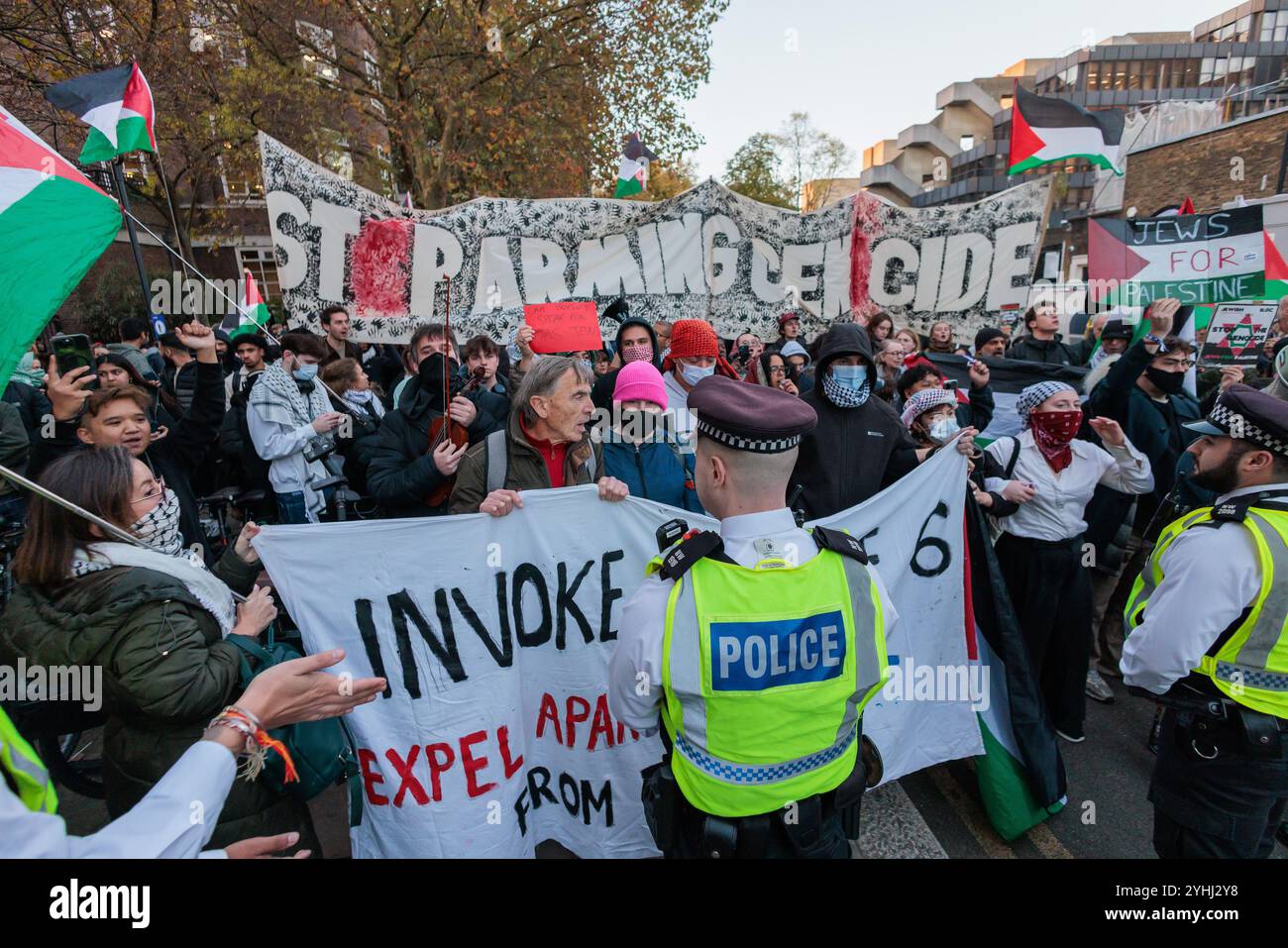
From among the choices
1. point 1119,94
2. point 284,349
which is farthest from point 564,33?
point 1119,94

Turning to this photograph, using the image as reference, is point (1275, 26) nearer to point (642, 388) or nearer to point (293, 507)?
point (642, 388)

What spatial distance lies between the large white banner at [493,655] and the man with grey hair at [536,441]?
34 centimetres

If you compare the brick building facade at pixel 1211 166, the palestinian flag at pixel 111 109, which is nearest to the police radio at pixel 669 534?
the palestinian flag at pixel 111 109

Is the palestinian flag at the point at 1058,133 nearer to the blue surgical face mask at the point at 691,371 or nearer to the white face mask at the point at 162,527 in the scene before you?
the blue surgical face mask at the point at 691,371

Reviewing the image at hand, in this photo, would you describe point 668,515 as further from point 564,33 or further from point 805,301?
point 564,33

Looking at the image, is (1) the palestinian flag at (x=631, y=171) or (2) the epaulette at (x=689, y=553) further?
(1) the palestinian flag at (x=631, y=171)

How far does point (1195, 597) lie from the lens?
201 centimetres

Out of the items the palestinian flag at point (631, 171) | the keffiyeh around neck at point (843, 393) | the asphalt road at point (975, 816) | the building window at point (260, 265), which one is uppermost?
the building window at point (260, 265)

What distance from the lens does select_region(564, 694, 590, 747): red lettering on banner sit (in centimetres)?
277

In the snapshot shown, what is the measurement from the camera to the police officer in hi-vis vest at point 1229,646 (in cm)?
196

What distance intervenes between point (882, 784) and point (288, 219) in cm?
580

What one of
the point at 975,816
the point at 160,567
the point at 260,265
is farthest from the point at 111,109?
the point at 260,265

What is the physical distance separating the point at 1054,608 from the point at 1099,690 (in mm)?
1175

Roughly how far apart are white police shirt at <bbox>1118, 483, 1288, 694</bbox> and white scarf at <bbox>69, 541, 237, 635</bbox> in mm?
2828
